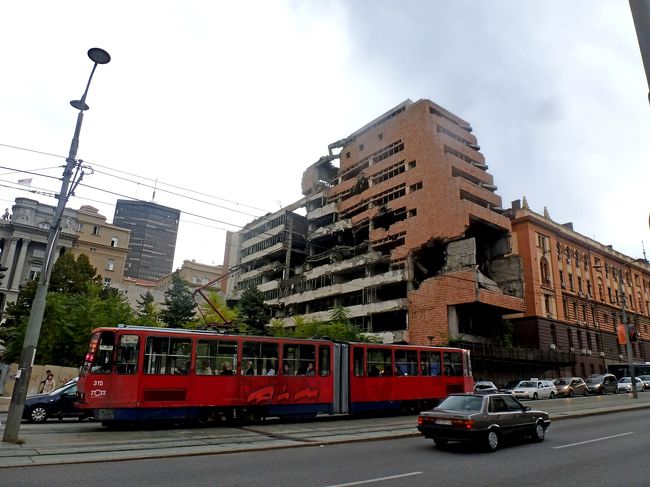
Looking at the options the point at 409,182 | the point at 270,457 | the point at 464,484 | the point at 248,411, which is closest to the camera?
the point at 464,484

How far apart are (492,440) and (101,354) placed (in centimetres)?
1122

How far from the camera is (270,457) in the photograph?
10312mm

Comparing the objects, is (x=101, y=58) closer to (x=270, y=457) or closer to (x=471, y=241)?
(x=270, y=457)

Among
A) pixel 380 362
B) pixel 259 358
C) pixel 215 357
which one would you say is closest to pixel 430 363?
pixel 380 362

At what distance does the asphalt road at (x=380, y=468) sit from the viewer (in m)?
7.89

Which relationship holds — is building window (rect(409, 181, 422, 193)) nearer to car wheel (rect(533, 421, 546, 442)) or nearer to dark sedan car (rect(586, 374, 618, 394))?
dark sedan car (rect(586, 374, 618, 394))

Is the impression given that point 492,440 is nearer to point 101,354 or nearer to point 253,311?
point 101,354

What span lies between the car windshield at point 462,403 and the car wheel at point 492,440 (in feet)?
1.96

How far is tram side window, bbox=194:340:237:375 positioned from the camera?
15680 millimetres

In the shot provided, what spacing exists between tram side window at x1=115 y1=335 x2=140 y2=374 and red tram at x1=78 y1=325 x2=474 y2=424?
0.09 ft

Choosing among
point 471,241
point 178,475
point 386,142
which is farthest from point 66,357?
point 386,142

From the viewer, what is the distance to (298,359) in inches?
703

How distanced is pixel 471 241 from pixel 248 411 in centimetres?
3461

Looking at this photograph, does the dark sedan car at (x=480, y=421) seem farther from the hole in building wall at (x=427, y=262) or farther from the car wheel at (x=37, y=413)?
the hole in building wall at (x=427, y=262)
